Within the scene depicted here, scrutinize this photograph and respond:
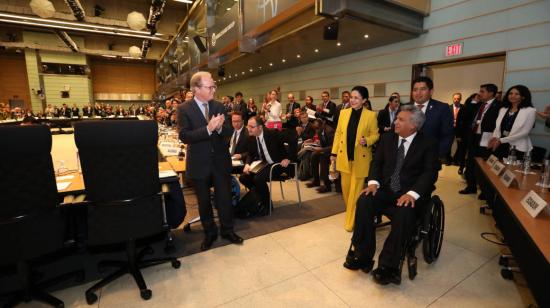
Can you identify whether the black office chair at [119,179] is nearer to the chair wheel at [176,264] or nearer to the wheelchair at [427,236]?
the chair wheel at [176,264]

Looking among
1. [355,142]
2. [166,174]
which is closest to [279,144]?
[355,142]

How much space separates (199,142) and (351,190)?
1.69m

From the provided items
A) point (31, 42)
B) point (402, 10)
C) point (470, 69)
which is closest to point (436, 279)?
point (402, 10)

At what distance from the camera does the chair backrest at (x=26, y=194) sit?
1465 millimetres

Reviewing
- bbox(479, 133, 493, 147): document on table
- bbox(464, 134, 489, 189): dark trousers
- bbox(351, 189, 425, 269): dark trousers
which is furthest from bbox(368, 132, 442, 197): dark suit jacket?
bbox(464, 134, 489, 189): dark trousers

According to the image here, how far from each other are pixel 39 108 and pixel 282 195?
21.0 metres

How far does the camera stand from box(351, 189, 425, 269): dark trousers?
1964mm

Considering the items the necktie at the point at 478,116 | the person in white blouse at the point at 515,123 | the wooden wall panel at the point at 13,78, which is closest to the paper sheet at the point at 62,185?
the person in white blouse at the point at 515,123

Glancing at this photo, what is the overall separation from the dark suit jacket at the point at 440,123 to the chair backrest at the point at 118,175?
2.49m

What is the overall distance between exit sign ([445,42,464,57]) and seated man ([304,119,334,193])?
3.31 metres

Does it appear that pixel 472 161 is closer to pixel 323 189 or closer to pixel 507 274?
pixel 323 189

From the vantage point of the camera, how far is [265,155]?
3527 millimetres

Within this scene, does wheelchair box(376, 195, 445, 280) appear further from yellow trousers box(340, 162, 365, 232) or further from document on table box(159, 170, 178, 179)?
document on table box(159, 170, 178, 179)

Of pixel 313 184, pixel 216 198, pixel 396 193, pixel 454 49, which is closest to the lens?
pixel 396 193
